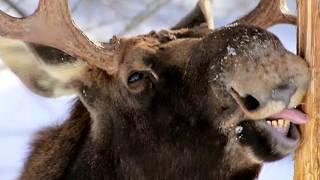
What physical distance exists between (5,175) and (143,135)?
497 cm

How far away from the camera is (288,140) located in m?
4.30

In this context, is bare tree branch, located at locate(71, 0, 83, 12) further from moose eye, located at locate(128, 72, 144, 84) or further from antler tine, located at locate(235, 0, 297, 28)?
moose eye, located at locate(128, 72, 144, 84)

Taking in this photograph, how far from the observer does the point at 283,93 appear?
412 cm

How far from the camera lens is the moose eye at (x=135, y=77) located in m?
4.61

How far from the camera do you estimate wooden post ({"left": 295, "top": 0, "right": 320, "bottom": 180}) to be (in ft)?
13.8

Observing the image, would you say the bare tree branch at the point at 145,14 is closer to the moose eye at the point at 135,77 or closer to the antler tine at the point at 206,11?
the antler tine at the point at 206,11

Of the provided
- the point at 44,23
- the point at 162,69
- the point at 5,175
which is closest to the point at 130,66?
the point at 162,69

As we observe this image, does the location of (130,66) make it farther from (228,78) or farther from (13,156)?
(13,156)

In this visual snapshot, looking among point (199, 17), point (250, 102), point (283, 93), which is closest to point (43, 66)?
point (199, 17)

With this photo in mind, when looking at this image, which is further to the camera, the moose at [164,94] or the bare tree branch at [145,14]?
the bare tree branch at [145,14]

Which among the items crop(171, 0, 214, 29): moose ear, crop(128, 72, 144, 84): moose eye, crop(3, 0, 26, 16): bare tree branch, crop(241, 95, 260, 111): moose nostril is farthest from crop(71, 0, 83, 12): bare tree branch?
crop(241, 95, 260, 111): moose nostril

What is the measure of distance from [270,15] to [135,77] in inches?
35.7

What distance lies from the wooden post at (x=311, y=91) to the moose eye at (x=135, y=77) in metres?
0.79

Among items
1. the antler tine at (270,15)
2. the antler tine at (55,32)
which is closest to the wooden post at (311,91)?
the antler tine at (270,15)
